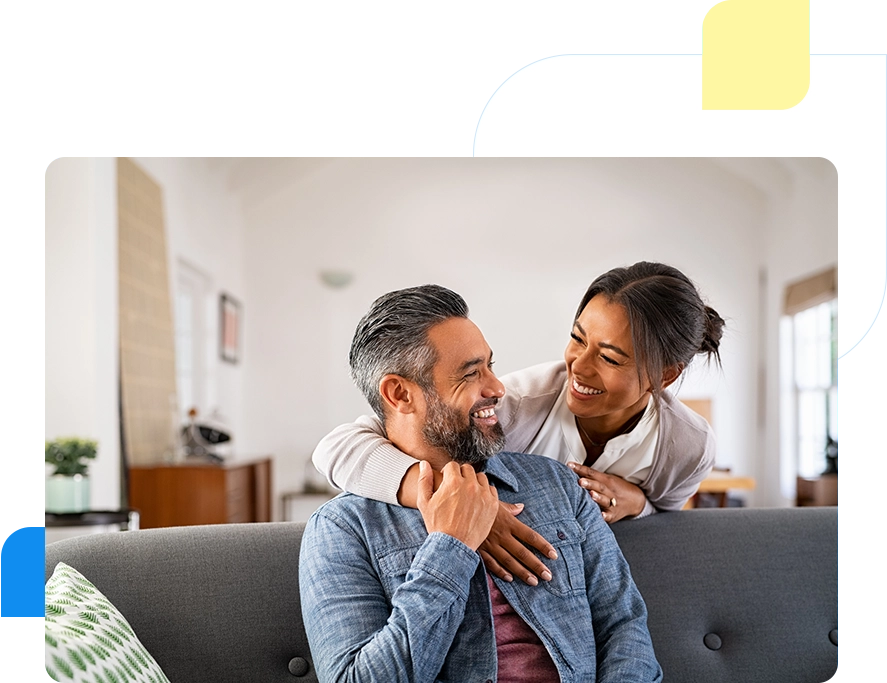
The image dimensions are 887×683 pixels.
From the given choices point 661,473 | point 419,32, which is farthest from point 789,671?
point 419,32

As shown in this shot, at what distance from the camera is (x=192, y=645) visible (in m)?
1.47

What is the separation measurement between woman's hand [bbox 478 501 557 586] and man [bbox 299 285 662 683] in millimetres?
21

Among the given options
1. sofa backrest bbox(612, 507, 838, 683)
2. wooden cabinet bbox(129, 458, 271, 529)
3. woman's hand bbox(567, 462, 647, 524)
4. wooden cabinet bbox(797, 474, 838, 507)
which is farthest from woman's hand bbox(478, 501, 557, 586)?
wooden cabinet bbox(797, 474, 838, 507)

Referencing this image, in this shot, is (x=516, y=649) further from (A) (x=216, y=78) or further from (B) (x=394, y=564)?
(A) (x=216, y=78)

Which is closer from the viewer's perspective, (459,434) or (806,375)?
(459,434)

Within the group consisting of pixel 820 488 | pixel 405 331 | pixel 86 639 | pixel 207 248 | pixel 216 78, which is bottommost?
pixel 820 488

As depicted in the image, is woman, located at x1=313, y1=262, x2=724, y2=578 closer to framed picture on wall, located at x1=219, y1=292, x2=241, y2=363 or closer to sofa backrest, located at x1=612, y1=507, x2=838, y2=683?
sofa backrest, located at x1=612, y1=507, x2=838, y2=683

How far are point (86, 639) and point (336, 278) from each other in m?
0.97

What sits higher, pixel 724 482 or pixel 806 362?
pixel 806 362

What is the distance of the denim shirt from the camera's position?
3.91ft

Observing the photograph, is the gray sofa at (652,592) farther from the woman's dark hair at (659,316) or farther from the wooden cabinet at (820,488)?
the wooden cabinet at (820,488)

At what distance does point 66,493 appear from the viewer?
8.96 feet

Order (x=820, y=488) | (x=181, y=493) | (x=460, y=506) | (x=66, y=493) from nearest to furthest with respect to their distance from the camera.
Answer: (x=460, y=506) → (x=66, y=493) → (x=181, y=493) → (x=820, y=488)

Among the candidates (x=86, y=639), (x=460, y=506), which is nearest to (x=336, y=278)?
(x=460, y=506)
